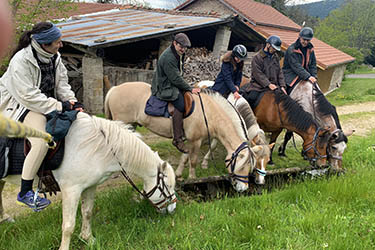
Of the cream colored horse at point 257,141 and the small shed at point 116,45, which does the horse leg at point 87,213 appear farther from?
the small shed at point 116,45

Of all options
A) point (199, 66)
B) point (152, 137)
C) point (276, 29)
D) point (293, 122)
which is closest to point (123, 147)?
point (293, 122)

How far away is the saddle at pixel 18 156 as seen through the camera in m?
2.58

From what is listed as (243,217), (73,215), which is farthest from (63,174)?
(243,217)

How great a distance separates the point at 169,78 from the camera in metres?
4.44

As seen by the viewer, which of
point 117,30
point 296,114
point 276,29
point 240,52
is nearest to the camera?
point 240,52

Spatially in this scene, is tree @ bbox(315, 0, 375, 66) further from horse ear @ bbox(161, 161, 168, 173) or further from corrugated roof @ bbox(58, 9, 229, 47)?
horse ear @ bbox(161, 161, 168, 173)

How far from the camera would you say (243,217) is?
2.99 m

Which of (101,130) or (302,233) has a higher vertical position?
(101,130)

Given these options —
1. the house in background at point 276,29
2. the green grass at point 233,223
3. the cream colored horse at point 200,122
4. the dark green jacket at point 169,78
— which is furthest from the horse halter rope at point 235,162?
the house in background at point 276,29

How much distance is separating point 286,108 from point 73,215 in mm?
4264

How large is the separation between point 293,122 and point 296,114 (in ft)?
0.54

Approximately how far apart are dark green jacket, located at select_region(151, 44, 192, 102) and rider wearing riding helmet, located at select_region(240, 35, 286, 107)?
6.06ft

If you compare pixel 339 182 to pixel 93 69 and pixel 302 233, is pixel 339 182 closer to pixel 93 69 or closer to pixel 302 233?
pixel 302 233

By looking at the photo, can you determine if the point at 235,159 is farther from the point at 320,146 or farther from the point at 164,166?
the point at 320,146
